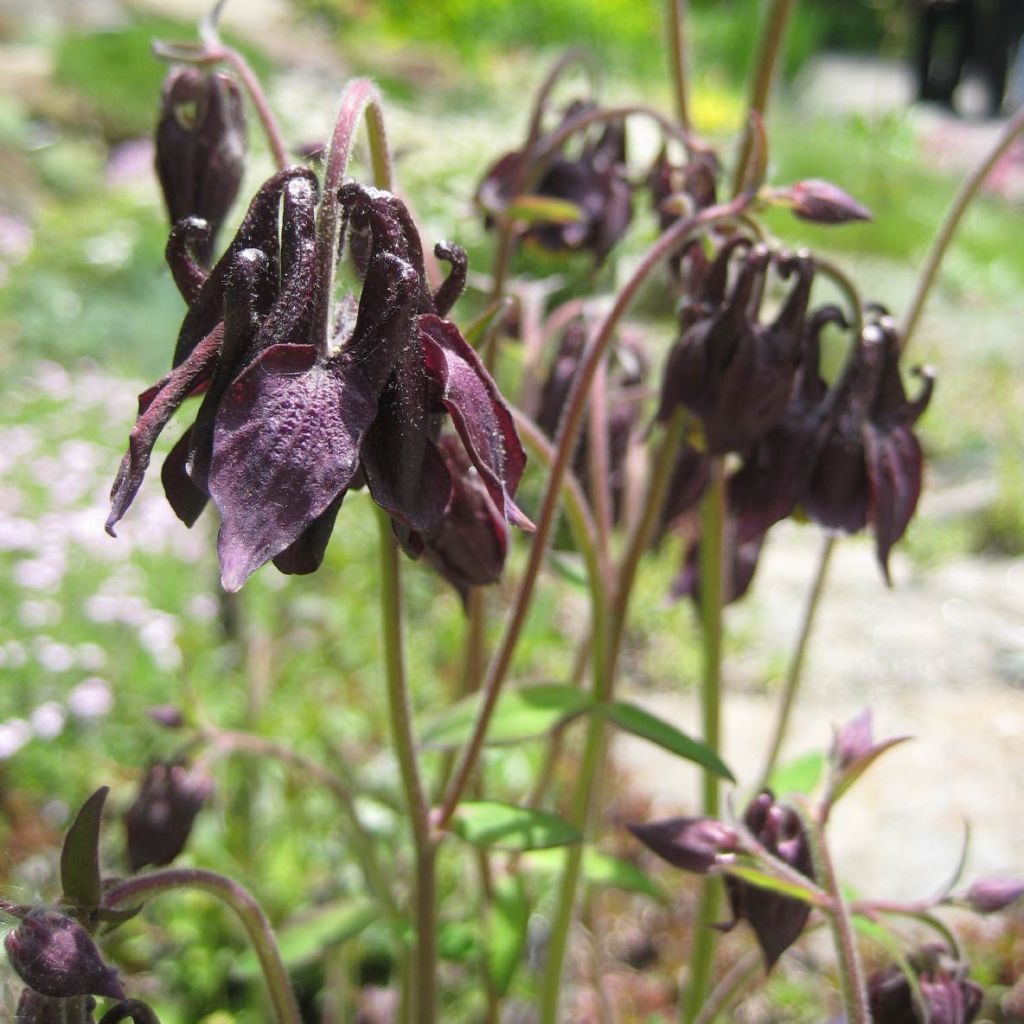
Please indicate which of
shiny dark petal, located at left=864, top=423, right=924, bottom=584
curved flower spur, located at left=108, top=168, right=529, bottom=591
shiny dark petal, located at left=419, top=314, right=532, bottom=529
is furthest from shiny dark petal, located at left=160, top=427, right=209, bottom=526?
shiny dark petal, located at left=864, top=423, right=924, bottom=584

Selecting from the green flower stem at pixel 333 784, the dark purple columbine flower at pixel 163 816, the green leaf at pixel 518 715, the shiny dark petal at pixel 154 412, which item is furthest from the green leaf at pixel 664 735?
the shiny dark petal at pixel 154 412

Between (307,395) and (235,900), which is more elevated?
(307,395)

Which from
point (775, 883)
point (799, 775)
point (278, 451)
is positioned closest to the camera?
point (278, 451)

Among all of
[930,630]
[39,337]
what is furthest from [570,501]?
[39,337]

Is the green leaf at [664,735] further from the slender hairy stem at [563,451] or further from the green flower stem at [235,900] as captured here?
the green flower stem at [235,900]

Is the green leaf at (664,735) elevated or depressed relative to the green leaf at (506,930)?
elevated

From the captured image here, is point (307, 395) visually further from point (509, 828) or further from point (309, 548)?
point (509, 828)

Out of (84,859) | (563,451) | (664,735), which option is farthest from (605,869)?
(84,859)

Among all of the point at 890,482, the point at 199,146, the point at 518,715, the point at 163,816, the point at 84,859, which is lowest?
the point at 163,816

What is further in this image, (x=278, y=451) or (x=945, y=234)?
(x=945, y=234)
